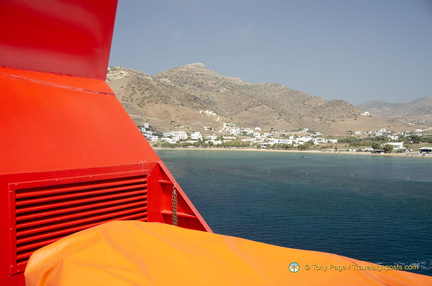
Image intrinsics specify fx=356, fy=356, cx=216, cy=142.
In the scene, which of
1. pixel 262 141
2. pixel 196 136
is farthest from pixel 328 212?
pixel 196 136

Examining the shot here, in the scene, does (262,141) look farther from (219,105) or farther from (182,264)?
(182,264)

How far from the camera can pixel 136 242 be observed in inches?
84.2

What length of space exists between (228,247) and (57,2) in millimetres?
2944

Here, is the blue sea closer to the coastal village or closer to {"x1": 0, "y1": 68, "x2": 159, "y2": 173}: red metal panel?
{"x1": 0, "y1": 68, "x2": 159, "y2": 173}: red metal panel

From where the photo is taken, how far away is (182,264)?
6.32 feet

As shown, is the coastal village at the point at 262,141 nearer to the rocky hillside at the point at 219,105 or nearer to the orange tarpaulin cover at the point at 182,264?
the rocky hillside at the point at 219,105

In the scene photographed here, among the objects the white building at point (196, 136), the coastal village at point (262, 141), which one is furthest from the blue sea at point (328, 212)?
the white building at point (196, 136)

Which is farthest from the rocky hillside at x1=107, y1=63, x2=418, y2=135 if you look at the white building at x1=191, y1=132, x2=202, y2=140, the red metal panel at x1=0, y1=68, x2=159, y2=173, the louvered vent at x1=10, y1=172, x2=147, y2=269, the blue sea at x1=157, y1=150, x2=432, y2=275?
the louvered vent at x1=10, y1=172, x2=147, y2=269

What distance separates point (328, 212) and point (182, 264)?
2360cm

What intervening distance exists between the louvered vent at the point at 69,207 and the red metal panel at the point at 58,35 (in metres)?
1.41

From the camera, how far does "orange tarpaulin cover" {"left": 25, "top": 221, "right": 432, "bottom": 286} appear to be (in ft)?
5.75

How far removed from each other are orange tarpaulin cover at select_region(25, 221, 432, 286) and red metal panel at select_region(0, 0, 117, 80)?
2167 mm

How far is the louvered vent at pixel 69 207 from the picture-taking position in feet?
8.45

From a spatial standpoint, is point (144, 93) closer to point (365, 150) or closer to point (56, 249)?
point (365, 150)
